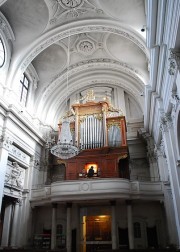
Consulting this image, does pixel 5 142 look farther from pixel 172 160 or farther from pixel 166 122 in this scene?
pixel 172 160

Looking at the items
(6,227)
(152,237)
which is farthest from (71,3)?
(152,237)

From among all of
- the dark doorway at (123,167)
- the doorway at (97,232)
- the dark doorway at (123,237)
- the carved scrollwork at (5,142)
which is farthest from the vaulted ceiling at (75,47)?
the dark doorway at (123,237)

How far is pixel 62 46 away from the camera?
13.1 metres

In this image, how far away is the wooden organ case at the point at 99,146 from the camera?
12.6m

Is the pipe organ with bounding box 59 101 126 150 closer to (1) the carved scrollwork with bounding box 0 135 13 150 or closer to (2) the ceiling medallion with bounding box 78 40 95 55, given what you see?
(2) the ceiling medallion with bounding box 78 40 95 55

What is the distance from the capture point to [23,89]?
44.0 ft

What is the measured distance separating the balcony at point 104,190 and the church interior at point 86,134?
5cm

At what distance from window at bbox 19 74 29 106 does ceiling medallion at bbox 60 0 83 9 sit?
4.86 metres

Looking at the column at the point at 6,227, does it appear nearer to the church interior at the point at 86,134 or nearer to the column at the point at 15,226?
the church interior at the point at 86,134

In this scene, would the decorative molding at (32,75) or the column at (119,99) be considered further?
the column at (119,99)

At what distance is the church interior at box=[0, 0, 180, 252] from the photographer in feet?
32.7

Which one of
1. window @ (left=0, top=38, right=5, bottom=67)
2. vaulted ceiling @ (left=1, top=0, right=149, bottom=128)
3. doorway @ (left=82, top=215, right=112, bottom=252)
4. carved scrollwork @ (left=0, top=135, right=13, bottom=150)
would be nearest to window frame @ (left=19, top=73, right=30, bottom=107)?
vaulted ceiling @ (left=1, top=0, right=149, bottom=128)

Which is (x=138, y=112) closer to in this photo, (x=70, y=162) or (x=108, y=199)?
(x=70, y=162)

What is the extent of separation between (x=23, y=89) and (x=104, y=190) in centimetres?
728
